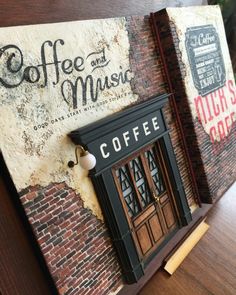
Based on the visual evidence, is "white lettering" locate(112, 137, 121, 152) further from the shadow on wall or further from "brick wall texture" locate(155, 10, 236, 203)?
the shadow on wall

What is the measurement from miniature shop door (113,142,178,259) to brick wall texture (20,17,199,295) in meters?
0.55

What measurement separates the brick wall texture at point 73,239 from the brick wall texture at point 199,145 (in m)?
0.75

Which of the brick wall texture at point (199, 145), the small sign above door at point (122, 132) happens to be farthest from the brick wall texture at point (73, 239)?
the brick wall texture at point (199, 145)

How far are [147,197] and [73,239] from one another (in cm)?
150

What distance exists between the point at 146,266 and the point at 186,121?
2608 millimetres

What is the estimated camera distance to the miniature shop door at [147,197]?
462cm

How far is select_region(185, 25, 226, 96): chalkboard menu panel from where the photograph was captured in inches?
227

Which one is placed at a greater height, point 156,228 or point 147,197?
point 147,197

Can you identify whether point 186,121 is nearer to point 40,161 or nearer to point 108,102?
point 108,102

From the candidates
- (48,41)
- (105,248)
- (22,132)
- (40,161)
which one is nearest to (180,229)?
(105,248)

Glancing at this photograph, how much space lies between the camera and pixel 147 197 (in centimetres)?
495

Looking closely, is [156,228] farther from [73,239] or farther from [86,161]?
[86,161]

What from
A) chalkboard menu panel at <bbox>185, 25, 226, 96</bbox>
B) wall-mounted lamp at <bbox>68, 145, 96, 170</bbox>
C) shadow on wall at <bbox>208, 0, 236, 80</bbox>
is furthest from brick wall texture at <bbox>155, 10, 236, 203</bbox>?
shadow on wall at <bbox>208, 0, 236, 80</bbox>

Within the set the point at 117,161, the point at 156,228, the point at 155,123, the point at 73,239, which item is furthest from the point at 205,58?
the point at 73,239
